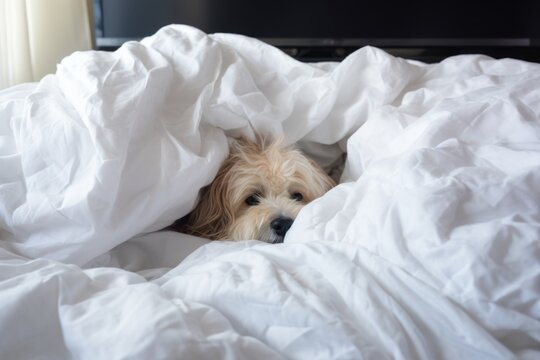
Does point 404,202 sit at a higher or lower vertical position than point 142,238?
higher

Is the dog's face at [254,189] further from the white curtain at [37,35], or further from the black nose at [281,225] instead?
the white curtain at [37,35]

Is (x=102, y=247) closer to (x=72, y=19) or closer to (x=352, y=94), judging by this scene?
(x=352, y=94)

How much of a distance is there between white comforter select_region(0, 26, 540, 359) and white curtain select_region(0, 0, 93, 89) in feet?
2.00

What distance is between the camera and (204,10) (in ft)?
5.85

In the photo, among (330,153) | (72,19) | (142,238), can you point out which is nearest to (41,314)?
(142,238)

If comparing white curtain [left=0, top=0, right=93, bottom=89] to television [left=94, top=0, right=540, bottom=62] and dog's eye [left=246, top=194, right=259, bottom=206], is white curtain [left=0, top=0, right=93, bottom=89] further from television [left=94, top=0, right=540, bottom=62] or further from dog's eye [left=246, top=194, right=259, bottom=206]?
dog's eye [left=246, top=194, right=259, bottom=206]

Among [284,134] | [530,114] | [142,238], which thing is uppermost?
[530,114]

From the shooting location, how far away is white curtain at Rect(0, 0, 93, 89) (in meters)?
1.50

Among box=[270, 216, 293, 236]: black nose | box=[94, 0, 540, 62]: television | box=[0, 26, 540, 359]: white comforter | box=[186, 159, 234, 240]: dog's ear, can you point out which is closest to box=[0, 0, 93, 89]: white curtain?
box=[94, 0, 540, 62]: television

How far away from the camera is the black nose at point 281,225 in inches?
36.3

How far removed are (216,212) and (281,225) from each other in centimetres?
13

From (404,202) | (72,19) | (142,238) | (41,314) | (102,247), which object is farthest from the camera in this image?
(72,19)

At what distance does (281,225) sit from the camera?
924mm

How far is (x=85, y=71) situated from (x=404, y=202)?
0.53 m
